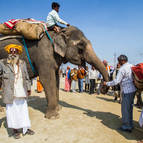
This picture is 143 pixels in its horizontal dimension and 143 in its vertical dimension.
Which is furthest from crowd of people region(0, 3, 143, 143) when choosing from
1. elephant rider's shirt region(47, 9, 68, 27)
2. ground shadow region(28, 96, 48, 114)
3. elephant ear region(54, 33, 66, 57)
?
elephant rider's shirt region(47, 9, 68, 27)

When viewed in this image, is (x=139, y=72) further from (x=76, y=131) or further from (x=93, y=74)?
(x=93, y=74)

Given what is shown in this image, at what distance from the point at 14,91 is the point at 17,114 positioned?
0.56m

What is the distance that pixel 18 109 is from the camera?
148 inches

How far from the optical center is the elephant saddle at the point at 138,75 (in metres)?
3.62

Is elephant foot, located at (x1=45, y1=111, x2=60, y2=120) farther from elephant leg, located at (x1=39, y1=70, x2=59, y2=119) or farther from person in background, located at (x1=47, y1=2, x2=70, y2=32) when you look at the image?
person in background, located at (x1=47, y1=2, x2=70, y2=32)

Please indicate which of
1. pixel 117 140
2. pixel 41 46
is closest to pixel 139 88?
pixel 117 140

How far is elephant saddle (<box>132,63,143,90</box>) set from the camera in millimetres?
3619

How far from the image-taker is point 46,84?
514cm

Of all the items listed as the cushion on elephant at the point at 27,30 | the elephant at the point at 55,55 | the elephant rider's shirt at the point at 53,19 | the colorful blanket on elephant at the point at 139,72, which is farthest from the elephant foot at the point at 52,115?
the elephant rider's shirt at the point at 53,19

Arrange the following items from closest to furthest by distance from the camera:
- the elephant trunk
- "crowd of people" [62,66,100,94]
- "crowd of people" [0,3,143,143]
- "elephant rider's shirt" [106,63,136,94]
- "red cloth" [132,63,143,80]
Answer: "red cloth" [132,63,143,80]
"crowd of people" [0,3,143,143]
"elephant rider's shirt" [106,63,136,94]
the elephant trunk
"crowd of people" [62,66,100,94]

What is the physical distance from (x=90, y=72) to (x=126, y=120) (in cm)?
666

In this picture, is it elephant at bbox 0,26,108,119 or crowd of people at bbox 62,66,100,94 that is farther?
crowd of people at bbox 62,66,100,94

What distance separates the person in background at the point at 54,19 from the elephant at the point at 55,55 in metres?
0.28

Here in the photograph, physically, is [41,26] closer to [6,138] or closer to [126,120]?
[6,138]
